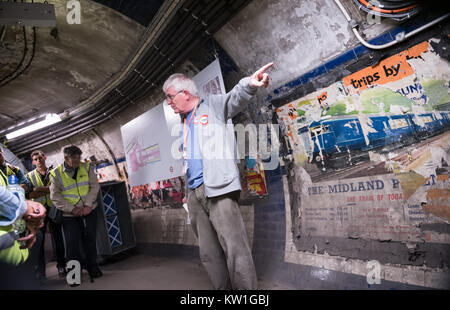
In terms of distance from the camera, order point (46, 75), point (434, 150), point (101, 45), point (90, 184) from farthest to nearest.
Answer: point (46, 75)
point (101, 45)
point (90, 184)
point (434, 150)

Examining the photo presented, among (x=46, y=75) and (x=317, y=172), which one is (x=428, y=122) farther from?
(x=46, y=75)

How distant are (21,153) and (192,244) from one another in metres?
6.96

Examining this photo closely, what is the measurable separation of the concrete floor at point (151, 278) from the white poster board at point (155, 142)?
4.28 ft

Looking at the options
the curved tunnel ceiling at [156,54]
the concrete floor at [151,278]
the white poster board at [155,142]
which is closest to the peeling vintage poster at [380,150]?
the concrete floor at [151,278]

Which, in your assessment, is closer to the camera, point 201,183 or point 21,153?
point 201,183

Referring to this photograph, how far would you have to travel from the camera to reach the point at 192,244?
4.62 metres

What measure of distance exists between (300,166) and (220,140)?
1.02 meters

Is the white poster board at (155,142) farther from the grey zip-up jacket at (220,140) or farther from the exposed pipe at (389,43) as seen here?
the exposed pipe at (389,43)

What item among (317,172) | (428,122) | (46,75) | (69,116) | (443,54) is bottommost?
(317,172)

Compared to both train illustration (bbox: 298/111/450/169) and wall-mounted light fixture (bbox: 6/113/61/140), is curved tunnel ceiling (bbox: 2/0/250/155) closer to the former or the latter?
wall-mounted light fixture (bbox: 6/113/61/140)

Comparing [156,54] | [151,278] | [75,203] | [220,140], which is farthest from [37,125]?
[220,140]

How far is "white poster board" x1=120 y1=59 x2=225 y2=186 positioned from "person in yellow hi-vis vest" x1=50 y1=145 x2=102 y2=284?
936 mm

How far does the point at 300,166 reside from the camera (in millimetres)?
3053
